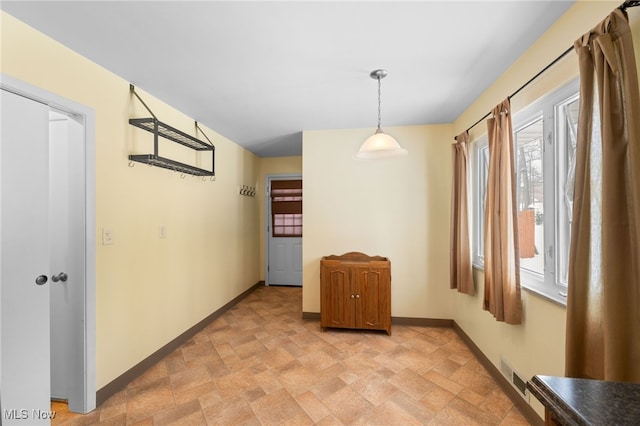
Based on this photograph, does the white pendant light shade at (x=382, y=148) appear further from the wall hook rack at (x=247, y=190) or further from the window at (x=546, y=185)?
the wall hook rack at (x=247, y=190)

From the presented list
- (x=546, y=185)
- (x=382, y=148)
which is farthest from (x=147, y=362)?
(x=546, y=185)

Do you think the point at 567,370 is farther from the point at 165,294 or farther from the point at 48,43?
the point at 48,43

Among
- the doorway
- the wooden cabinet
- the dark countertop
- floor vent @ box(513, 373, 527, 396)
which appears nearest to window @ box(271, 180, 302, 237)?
the wooden cabinet

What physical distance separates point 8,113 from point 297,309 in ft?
11.4

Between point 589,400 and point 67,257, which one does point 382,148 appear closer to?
point 589,400

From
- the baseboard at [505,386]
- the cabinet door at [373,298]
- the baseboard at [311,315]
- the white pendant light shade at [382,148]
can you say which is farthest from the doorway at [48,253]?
the baseboard at [505,386]

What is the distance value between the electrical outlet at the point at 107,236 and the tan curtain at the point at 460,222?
319 centimetres

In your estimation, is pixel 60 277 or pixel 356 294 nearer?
pixel 60 277

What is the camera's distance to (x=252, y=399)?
6.41 feet

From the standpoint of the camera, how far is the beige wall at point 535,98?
137cm

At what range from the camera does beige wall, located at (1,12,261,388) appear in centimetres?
169

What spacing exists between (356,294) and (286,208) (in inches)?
99.9

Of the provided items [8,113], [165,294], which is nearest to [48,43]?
[8,113]

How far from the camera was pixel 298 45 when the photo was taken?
172 cm
